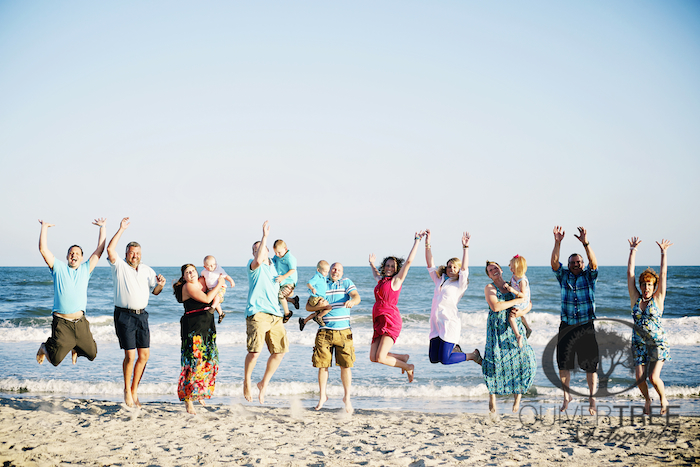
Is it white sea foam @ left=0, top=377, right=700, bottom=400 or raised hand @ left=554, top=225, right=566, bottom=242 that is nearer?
raised hand @ left=554, top=225, right=566, bottom=242

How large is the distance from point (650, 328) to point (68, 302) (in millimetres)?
7312

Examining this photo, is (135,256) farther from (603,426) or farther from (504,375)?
(603,426)


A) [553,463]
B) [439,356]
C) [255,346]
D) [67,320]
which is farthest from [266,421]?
[553,463]

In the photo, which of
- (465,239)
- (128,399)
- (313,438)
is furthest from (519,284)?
(128,399)

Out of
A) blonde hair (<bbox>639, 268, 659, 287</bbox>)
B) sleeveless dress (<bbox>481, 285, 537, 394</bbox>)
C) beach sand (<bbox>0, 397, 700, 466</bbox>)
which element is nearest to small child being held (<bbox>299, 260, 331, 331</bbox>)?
beach sand (<bbox>0, 397, 700, 466</bbox>)

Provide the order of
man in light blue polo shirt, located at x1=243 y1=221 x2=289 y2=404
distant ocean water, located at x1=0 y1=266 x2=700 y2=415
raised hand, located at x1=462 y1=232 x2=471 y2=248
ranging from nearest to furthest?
raised hand, located at x1=462 y1=232 x2=471 y2=248 < man in light blue polo shirt, located at x1=243 y1=221 x2=289 y2=404 < distant ocean water, located at x1=0 y1=266 x2=700 y2=415

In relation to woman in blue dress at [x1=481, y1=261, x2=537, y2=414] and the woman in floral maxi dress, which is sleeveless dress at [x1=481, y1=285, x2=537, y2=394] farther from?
the woman in floral maxi dress

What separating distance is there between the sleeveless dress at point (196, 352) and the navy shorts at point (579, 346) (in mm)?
4614

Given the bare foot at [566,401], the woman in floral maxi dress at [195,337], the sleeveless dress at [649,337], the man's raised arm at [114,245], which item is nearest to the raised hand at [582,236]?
the sleeveless dress at [649,337]

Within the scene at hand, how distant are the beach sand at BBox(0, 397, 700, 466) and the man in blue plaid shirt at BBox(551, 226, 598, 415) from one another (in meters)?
0.81

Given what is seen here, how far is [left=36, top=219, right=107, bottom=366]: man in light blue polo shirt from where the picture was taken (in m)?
6.24

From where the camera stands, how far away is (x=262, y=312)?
257 inches

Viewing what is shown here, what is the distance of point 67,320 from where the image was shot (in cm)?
637

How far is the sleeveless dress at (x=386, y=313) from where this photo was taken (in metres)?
6.52
